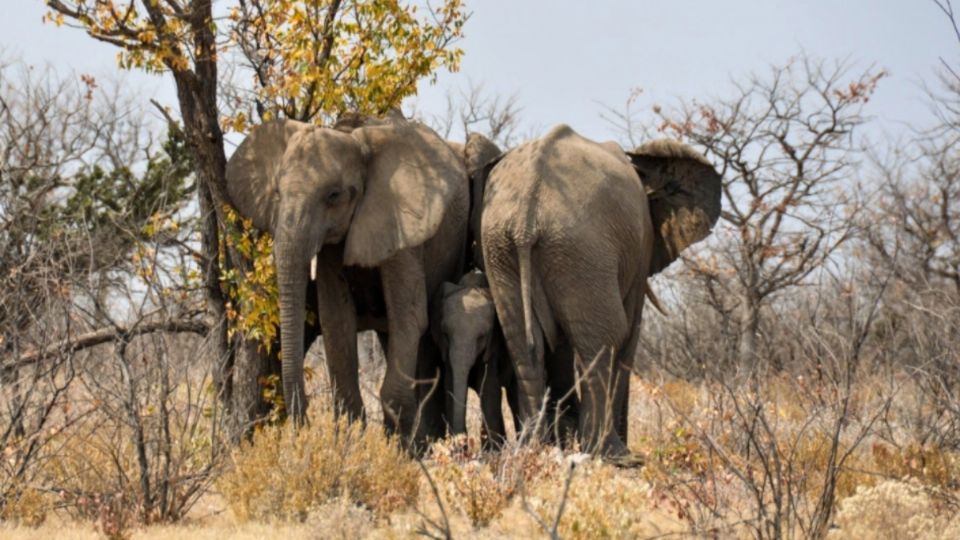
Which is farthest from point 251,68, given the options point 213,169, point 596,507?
point 596,507

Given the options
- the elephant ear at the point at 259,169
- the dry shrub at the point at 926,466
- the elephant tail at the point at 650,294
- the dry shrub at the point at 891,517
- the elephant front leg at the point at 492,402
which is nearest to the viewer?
the dry shrub at the point at 891,517

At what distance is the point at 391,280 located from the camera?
398 inches

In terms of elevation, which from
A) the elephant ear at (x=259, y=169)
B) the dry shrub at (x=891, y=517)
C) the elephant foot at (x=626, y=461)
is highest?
the elephant ear at (x=259, y=169)

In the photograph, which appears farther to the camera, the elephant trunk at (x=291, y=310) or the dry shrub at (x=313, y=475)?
the elephant trunk at (x=291, y=310)

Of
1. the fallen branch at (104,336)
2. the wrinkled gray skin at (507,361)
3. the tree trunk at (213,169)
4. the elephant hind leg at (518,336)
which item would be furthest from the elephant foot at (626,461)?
the fallen branch at (104,336)

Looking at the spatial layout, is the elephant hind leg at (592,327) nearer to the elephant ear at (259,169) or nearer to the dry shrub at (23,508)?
the elephant ear at (259,169)

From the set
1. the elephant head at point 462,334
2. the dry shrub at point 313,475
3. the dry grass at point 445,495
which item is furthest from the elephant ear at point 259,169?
the dry shrub at point 313,475

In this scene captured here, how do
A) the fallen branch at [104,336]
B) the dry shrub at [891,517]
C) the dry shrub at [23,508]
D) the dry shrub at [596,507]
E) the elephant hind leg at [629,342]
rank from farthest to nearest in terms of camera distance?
the elephant hind leg at [629,342] → the fallen branch at [104,336] → the dry shrub at [23,508] → the dry shrub at [891,517] → the dry shrub at [596,507]

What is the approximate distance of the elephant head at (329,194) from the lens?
372 inches

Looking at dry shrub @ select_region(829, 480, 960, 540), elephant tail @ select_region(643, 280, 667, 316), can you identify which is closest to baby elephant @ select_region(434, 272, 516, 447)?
elephant tail @ select_region(643, 280, 667, 316)

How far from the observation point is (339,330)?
10.4 m

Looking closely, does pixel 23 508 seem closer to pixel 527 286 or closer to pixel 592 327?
pixel 527 286

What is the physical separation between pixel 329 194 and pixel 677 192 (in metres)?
3.34

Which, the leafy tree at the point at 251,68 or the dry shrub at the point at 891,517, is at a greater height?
the leafy tree at the point at 251,68
